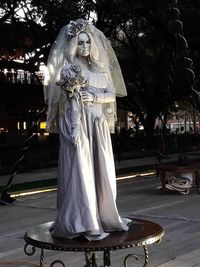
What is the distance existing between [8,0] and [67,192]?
19.5 meters

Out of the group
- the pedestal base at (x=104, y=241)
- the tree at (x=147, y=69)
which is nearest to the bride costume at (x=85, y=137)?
the pedestal base at (x=104, y=241)

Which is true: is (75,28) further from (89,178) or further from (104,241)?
(104,241)

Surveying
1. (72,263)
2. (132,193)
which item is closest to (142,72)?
(132,193)

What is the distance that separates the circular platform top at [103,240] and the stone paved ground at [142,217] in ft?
7.44

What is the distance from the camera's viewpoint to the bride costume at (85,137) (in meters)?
4.68

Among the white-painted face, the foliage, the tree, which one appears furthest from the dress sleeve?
the tree

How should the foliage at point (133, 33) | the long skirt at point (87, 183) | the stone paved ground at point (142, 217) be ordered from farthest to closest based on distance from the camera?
the foliage at point (133, 33)
the stone paved ground at point (142, 217)
the long skirt at point (87, 183)

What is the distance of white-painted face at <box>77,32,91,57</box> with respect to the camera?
5.05 m

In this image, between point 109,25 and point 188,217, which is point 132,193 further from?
point 109,25

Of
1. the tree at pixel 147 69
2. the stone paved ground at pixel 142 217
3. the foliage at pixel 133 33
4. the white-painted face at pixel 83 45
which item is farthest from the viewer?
the tree at pixel 147 69

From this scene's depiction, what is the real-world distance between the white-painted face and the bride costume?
0.10 feet

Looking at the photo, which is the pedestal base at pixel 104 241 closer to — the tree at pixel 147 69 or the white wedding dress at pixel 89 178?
the white wedding dress at pixel 89 178

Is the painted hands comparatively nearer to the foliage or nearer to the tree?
the foliage

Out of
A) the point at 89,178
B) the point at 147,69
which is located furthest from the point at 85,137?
the point at 147,69
